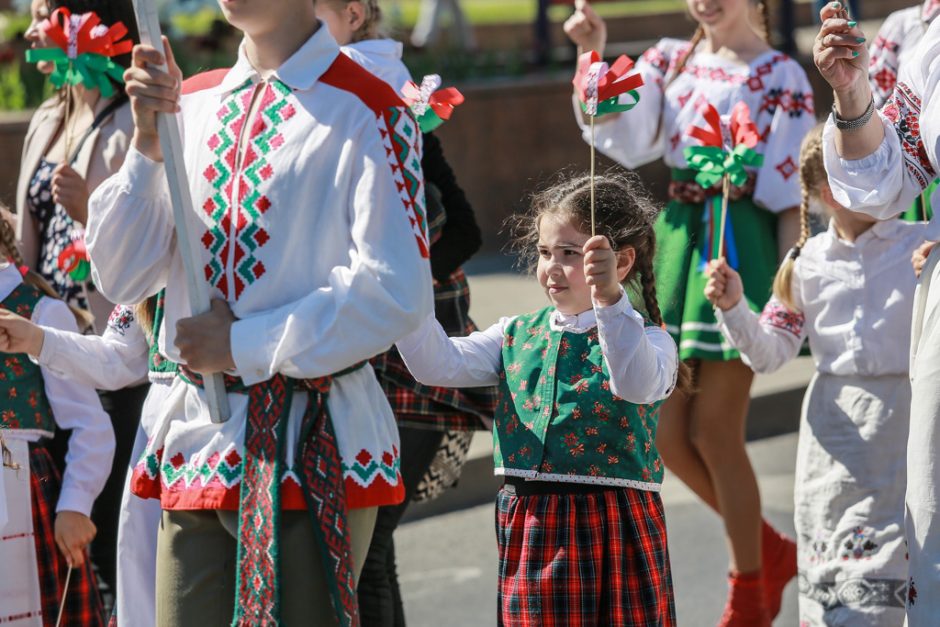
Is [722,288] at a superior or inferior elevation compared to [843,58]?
inferior

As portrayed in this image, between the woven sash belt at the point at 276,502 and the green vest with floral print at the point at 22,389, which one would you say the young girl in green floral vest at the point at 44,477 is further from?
the woven sash belt at the point at 276,502

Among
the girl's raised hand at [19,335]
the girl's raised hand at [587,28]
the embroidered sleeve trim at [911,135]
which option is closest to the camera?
the embroidered sleeve trim at [911,135]

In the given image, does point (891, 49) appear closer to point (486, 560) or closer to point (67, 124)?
point (486, 560)

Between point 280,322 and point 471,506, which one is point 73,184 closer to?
point 280,322

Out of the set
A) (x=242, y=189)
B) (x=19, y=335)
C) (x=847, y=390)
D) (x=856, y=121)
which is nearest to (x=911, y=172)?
(x=856, y=121)

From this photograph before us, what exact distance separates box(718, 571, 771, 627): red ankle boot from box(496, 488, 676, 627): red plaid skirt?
1410mm

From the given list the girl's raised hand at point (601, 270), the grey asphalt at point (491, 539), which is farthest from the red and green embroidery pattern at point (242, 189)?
the grey asphalt at point (491, 539)

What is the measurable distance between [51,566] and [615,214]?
164 cm

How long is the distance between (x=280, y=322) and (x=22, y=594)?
4.46 ft

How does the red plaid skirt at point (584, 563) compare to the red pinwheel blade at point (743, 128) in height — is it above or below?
below

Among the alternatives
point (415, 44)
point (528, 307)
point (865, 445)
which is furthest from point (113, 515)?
point (415, 44)

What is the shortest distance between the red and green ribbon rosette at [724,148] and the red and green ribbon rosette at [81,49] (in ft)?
5.25

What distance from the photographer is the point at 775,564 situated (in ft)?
17.4

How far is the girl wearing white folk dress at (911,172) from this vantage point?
331cm
